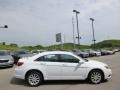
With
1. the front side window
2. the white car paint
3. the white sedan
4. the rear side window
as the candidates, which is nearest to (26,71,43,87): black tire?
the white sedan

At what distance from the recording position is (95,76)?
41.0 feet

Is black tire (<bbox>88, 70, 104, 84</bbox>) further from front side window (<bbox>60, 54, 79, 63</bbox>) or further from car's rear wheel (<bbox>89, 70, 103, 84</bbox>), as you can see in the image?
front side window (<bbox>60, 54, 79, 63</bbox>)

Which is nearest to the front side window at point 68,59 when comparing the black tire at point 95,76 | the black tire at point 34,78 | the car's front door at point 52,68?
the car's front door at point 52,68

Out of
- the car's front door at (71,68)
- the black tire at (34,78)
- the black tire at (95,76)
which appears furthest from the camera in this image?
the black tire at (95,76)

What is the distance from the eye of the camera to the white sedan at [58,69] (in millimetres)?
12250

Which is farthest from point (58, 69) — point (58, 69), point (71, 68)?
point (71, 68)

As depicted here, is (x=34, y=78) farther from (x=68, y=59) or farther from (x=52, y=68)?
(x=68, y=59)

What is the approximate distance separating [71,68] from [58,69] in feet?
1.92

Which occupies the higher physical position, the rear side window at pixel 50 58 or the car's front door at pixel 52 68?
the rear side window at pixel 50 58

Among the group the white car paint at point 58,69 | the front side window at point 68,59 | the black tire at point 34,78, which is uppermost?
the front side window at point 68,59

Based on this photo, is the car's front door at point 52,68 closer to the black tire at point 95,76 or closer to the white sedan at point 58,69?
the white sedan at point 58,69

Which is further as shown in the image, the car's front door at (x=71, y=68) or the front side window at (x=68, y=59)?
the front side window at (x=68, y=59)

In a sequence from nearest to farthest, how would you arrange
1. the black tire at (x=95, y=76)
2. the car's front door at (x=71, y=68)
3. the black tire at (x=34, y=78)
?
the black tire at (x=34, y=78) < the car's front door at (x=71, y=68) < the black tire at (x=95, y=76)

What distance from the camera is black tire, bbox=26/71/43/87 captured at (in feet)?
39.9
